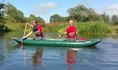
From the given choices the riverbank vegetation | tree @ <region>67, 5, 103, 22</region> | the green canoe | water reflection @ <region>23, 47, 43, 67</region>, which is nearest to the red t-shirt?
the green canoe

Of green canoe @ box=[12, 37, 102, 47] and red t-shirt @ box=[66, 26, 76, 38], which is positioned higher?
red t-shirt @ box=[66, 26, 76, 38]

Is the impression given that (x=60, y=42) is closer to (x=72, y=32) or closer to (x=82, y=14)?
(x=72, y=32)

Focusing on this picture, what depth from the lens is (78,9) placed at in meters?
47.9

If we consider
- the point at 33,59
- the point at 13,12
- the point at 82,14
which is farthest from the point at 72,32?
the point at 13,12

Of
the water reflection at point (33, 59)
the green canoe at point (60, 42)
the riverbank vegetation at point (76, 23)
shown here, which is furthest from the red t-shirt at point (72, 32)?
the riverbank vegetation at point (76, 23)

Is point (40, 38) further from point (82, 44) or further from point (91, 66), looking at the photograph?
point (91, 66)

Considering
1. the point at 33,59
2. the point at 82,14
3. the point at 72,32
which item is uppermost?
the point at 82,14

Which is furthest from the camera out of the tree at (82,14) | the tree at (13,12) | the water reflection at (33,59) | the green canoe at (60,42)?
the tree at (13,12)

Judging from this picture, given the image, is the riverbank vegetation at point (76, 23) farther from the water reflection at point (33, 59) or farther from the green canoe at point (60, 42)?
the water reflection at point (33, 59)

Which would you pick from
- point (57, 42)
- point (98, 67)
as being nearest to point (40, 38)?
point (57, 42)

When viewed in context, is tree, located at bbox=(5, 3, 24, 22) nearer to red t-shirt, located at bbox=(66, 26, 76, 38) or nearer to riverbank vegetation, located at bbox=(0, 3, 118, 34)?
riverbank vegetation, located at bbox=(0, 3, 118, 34)

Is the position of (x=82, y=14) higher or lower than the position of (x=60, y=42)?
higher

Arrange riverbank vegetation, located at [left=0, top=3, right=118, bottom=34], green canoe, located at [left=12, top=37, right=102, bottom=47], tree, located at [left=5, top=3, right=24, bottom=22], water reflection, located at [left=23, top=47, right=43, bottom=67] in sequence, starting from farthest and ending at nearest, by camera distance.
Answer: tree, located at [left=5, top=3, right=24, bottom=22] < riverbank vegetation, located at [left=0, top=3, right=118, bottom=34] < green canoe, located at [left=12, top=37, right=102, bottom=47] < water reflection, located at [left=23, top=47, right=43, bottom=67]

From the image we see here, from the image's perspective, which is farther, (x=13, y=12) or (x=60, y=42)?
(x=13, y=12)
